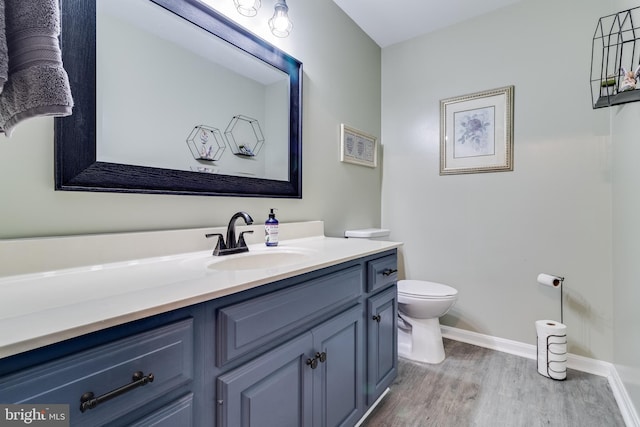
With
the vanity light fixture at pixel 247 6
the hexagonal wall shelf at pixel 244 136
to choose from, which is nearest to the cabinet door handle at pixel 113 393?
the hexagonal wall shelf at pixel 244 136

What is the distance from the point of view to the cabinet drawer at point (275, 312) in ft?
2.39

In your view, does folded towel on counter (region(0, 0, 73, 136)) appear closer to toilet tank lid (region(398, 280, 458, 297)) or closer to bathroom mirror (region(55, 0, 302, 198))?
bathroom mirror (region(55, 0, 302, 198))

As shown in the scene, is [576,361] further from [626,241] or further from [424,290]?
[424,290]

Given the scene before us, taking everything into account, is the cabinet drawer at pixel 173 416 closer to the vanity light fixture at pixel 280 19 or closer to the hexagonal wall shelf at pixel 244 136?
the hexagonal wall shelf at pixel 244 136

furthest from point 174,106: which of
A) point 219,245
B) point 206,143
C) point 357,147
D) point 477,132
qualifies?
point 477,132

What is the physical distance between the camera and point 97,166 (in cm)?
96

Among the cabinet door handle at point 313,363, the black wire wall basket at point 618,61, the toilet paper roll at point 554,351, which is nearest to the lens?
the cabinet door handle at point 313,363

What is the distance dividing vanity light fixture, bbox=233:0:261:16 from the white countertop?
120 centimetres

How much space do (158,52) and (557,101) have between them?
2.35m

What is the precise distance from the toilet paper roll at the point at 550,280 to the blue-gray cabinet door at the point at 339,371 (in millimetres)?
1383

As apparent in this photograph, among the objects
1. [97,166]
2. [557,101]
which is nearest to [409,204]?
[557,101]

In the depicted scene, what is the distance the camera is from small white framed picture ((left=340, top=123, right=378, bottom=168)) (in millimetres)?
2129

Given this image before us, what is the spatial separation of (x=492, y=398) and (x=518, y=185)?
138cm

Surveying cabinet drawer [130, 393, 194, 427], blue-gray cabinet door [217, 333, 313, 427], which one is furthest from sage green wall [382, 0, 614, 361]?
cabinet drawer [130, 393, 194, 427]
